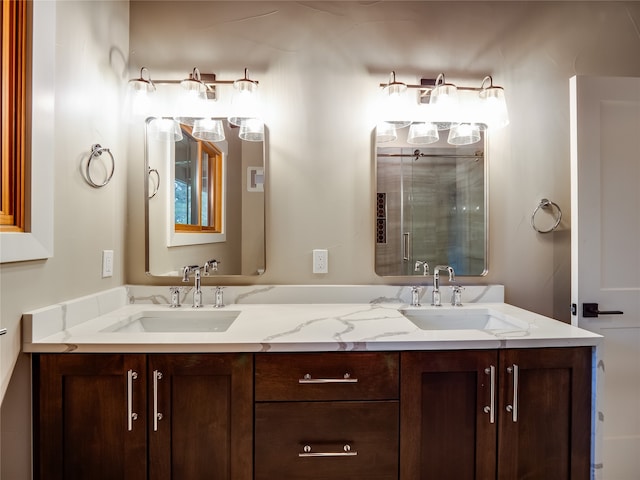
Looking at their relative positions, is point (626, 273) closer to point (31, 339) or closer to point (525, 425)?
point (525, 425)

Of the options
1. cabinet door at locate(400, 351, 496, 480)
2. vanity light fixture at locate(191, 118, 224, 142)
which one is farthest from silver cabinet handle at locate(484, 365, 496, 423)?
vanity light fixture at locate(191, 118, 224, 142)

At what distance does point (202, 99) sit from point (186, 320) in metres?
1.06

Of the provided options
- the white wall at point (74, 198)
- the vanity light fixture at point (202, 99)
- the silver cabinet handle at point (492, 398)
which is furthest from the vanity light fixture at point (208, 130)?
the silver cabinet handle at point (492, 398)

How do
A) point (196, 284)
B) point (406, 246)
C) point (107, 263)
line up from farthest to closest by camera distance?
point (406, 246), point (196, 284), point (107, 263)

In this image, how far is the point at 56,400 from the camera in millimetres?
1107

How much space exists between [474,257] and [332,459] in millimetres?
1181

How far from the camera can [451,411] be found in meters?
1.18

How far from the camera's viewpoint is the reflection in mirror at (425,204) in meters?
1.76

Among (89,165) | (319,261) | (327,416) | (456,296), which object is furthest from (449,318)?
(89,165)

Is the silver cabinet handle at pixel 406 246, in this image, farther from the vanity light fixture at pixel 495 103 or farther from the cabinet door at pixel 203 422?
the cabinet door at pixel 203 422

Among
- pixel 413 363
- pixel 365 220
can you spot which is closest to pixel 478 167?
pixel 365 220

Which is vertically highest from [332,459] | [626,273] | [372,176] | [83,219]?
[372,176]

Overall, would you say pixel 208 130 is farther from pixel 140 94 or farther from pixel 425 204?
pixel 425 204

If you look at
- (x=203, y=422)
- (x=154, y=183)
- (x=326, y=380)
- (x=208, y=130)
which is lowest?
(x=203, y=422)
